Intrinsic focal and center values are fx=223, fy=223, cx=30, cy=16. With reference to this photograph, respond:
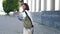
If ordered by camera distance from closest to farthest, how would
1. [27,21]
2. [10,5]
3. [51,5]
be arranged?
[27,21] < [51,5] < [10,5]

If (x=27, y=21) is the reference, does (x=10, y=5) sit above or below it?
below

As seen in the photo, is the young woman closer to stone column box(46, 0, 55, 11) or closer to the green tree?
stone column box(46, 0, 55, 11)

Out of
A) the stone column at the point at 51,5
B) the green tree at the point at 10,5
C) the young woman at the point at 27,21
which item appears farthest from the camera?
the green tree at the point at 10,5

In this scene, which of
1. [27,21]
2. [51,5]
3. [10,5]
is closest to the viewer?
[27,21]

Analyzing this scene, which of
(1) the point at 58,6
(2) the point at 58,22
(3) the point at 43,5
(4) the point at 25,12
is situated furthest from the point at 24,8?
(3) the point at 43,5

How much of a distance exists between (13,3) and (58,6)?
84.2 ft

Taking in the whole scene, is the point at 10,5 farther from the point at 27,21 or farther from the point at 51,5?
the point at 27,21

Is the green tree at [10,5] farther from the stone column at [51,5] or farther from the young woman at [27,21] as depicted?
the young woman at [27,21]

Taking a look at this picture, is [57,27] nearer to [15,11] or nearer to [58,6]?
[58,6]

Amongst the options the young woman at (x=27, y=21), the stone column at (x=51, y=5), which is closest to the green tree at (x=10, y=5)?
the stone column at (x=51, y=5)

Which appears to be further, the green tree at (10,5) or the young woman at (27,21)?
the green tree at (10,5)

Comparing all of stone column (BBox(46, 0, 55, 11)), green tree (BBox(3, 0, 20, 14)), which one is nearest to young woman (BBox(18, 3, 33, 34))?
stone column (BBox(46, 0, 55, 11))

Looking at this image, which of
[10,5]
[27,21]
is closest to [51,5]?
[27,21]

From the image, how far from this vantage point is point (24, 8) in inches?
258
